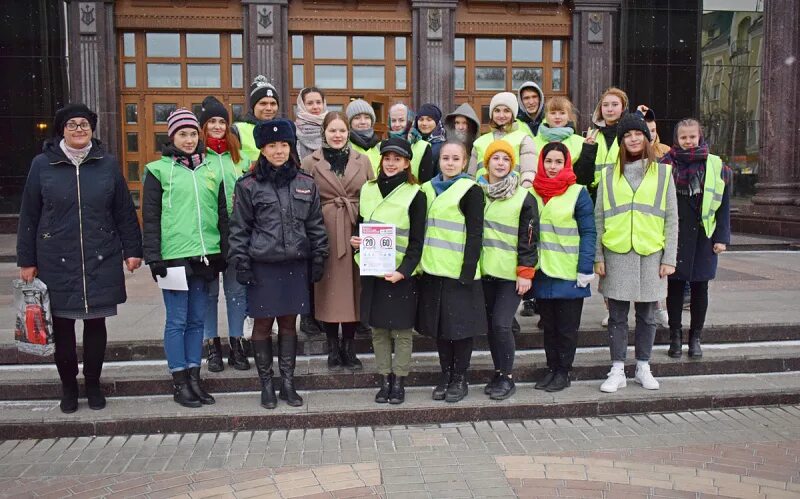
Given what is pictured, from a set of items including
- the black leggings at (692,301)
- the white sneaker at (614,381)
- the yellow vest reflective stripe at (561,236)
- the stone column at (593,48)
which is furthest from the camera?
the stone column at (593,48)

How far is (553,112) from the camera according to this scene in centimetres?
606

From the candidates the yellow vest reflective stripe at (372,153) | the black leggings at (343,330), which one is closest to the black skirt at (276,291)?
the black leggings at (343,330)

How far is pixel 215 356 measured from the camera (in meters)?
5.88

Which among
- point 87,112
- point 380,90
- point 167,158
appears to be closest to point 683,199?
point 167,158

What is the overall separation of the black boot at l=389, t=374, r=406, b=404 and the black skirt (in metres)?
0.90

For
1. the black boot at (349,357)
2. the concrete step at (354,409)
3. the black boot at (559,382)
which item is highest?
the black boot at (349,357)

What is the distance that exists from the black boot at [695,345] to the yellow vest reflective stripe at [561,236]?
5.10ft

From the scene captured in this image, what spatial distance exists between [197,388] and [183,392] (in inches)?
4.2

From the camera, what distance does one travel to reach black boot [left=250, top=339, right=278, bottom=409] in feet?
17.2

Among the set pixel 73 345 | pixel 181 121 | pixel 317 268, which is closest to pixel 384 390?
pixel 317 268

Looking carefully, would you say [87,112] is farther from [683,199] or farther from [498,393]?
[683,199]

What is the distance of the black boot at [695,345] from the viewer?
244 inches

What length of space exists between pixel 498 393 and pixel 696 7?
1223 centimetres

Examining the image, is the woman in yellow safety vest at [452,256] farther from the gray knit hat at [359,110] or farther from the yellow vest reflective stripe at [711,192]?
the yellow vest reflective stripe at [711,192]
